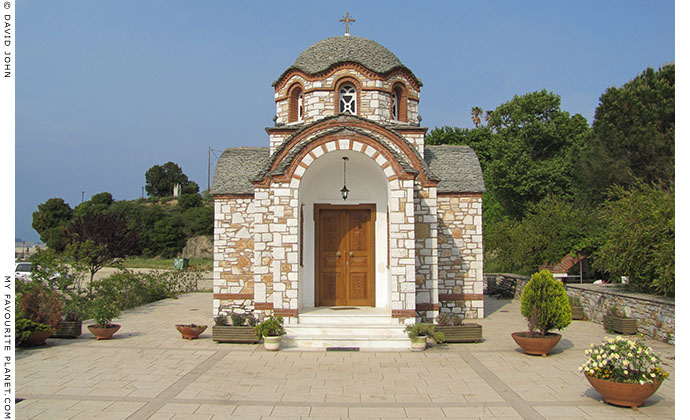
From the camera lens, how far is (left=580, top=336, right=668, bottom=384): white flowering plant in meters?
6.48

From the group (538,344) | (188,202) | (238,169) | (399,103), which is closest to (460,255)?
(538,344)

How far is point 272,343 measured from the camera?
10.3 metres

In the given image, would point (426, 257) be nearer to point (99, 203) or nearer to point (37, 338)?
point (37, 338)

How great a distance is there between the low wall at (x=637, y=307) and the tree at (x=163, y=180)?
243 feet

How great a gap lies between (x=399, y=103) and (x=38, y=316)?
1132 cm

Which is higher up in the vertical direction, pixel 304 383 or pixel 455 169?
pixel 455 169

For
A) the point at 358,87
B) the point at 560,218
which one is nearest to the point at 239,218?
the point at 358,87

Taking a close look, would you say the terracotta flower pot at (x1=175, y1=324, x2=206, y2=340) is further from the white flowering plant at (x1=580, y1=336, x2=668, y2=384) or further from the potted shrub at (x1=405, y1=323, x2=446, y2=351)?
the white flowering plant at (x1=580, y1=336, x2=668, y2=384)

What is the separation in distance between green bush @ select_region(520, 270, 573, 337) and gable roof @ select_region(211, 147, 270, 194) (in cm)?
817

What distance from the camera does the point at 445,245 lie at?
14.4 m

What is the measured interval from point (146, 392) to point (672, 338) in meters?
10.6

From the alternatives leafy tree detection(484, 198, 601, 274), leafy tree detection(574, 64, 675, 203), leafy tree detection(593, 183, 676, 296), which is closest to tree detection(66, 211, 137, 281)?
leafy tree detection(484, 198, 601, 274)

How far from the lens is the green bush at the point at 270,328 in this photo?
10.3m

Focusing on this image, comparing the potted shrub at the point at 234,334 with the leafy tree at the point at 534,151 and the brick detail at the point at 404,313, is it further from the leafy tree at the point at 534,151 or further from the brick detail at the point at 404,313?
the leafy tree at the point at 534,151
